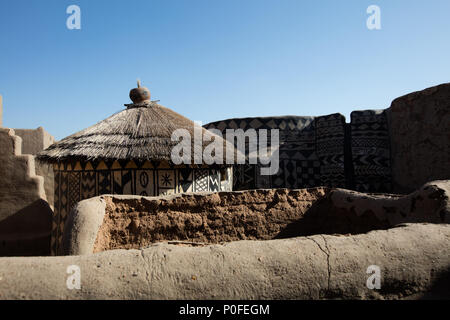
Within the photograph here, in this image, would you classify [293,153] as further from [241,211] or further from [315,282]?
[315,282]

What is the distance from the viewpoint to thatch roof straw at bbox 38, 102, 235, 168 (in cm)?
554

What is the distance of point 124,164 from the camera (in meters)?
5.61

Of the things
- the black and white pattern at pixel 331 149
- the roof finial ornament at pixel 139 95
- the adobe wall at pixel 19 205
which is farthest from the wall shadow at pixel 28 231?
the black and white pattern at pixel 331 149

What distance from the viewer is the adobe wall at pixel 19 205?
701cm

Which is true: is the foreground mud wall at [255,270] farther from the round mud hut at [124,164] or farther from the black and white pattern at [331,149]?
the black and white pattern at [331,149]

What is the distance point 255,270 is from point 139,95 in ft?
19.3

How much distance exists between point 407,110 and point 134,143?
629 centimetres

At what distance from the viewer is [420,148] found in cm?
737

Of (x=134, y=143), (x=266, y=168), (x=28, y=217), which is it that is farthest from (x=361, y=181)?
(x=28, y=217)

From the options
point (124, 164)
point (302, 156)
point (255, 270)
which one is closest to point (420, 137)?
point (302, 156)

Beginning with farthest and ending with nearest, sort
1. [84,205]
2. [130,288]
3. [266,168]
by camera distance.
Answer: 1. [266,168]
2. [84,205]
3. [130,288]

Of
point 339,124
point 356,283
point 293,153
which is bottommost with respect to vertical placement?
point 356,283

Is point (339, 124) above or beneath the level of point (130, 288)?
above

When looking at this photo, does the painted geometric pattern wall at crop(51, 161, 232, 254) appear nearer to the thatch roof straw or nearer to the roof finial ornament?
the thatch roof straw
